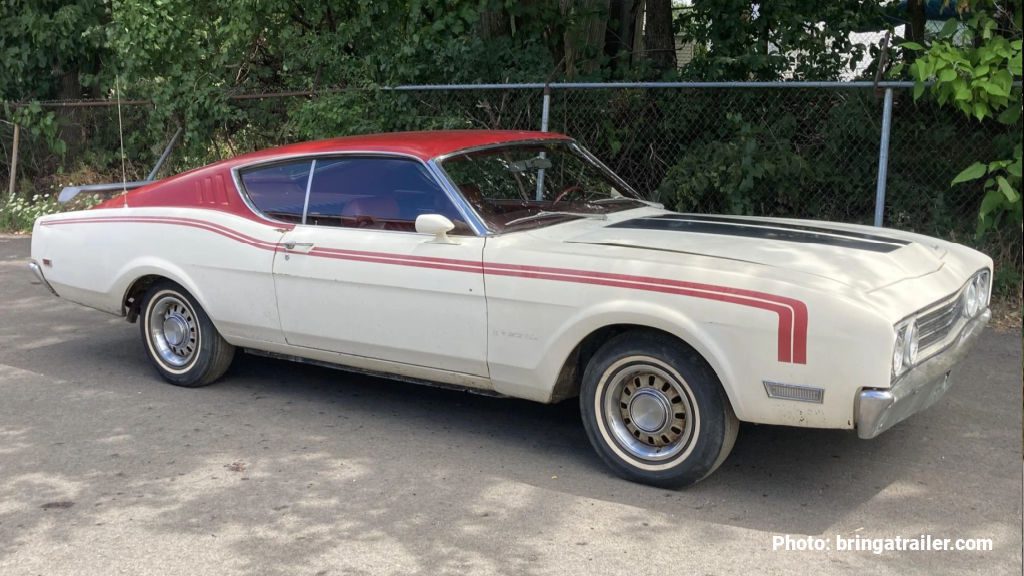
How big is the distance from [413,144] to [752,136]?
439 cm

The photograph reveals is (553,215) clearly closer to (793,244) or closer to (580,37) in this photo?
(793,244)

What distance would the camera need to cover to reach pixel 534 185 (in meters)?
5.98

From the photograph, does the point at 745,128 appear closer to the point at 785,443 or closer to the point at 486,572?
the point at 785,443

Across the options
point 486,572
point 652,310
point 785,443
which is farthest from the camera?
point 785,443

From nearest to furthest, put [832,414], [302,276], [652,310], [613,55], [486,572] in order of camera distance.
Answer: [486,572], [832,414], [652,310], [302,276], [613,55]

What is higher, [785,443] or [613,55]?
[613,55]

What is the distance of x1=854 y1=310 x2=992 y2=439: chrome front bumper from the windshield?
1964 mm

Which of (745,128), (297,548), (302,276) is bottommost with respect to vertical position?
(297,548)

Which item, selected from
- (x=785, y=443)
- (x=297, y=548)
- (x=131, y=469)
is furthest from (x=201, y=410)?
(x=785, y=443)

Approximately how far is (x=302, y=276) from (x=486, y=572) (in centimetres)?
235

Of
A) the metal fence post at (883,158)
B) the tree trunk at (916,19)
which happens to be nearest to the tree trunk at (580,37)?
the tree trunk at (916,19)

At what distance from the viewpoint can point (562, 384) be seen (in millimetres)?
5148

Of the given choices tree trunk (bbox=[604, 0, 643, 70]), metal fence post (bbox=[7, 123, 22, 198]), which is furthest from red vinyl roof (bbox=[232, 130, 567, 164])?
metal fence post (bbox=[7, 123, 22, 198])

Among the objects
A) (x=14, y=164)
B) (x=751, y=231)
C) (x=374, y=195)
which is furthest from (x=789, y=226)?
(x=14, y=164)
